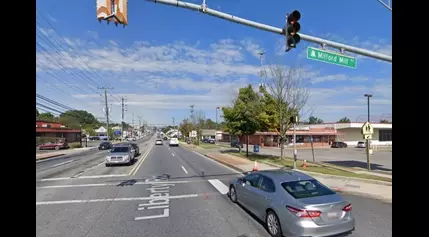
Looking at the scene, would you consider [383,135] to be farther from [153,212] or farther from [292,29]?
[153,212]

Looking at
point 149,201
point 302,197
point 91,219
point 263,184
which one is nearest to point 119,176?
point 149,201

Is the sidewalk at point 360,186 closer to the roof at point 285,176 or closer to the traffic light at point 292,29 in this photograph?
the roof at point 285,176

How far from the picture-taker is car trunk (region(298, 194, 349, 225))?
5.95 metres

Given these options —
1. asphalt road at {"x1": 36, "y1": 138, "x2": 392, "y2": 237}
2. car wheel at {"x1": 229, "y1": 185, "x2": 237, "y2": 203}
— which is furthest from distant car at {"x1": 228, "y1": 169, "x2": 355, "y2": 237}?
car wheel at {"x1": 229, "y1": 185, "x2": 237, "y2": 203}

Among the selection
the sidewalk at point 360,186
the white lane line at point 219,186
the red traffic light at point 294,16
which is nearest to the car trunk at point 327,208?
the red traffic light at point 294,16

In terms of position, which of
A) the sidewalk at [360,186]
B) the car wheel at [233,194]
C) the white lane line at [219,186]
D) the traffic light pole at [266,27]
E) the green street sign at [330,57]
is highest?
the traffic light pole at [266,27]

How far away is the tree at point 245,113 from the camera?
24.9 metres

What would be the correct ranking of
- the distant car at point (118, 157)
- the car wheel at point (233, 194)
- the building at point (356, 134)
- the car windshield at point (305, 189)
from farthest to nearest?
the building at point (356, 134) < the distant car at point (118, 157) < the car wheel at point (233, 194) < the car windshield at point (305, 189)

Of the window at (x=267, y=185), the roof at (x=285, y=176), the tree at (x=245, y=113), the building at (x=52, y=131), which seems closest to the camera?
the window at (x=267, y=185)

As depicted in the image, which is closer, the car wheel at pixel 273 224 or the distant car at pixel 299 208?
the distant car at pixel 299 208

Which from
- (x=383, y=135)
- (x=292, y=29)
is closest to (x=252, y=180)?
(x=292, y=29)

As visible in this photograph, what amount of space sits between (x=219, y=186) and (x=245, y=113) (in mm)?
14379

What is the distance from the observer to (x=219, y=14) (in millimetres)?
7988
